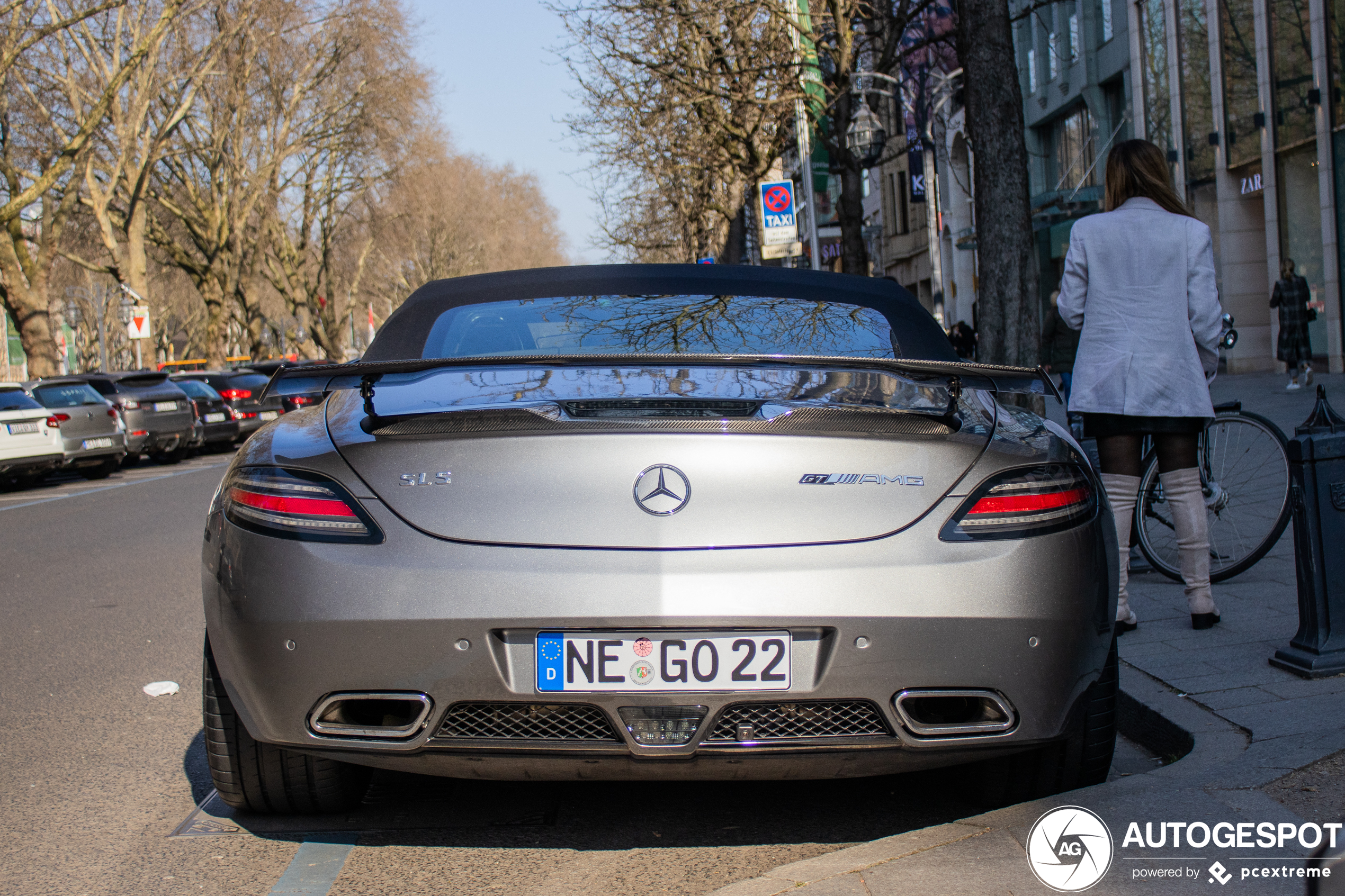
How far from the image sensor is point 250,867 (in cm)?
328

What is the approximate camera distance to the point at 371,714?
2.98 m

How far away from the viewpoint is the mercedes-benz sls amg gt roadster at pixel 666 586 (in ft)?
9.25

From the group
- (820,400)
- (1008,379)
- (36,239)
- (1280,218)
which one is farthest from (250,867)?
(36,239)

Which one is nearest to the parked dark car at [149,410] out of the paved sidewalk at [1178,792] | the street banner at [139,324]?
the street banner at [139,324]

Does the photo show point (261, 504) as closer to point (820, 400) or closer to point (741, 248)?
point (820, 400)

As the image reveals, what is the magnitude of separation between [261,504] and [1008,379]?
5.69 ft

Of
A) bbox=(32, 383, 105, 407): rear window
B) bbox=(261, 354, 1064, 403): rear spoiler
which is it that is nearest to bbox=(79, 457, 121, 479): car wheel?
bbox=(32, 383, 105, 407): rear window

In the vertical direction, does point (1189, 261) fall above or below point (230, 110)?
below

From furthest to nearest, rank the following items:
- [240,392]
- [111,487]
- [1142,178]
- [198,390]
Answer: [240,392], [198,390], [111,487], [1142,178]

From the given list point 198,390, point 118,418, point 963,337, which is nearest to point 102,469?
point 118,418

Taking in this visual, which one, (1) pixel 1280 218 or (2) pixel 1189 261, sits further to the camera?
(1) pixel 1280 218

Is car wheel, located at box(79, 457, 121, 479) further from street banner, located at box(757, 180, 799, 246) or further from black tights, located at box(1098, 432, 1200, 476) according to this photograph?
black tights, located at box(1098, 432, 1200, 476)

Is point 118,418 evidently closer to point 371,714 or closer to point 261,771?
point 261,771

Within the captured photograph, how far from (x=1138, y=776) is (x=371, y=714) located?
6.18ft
